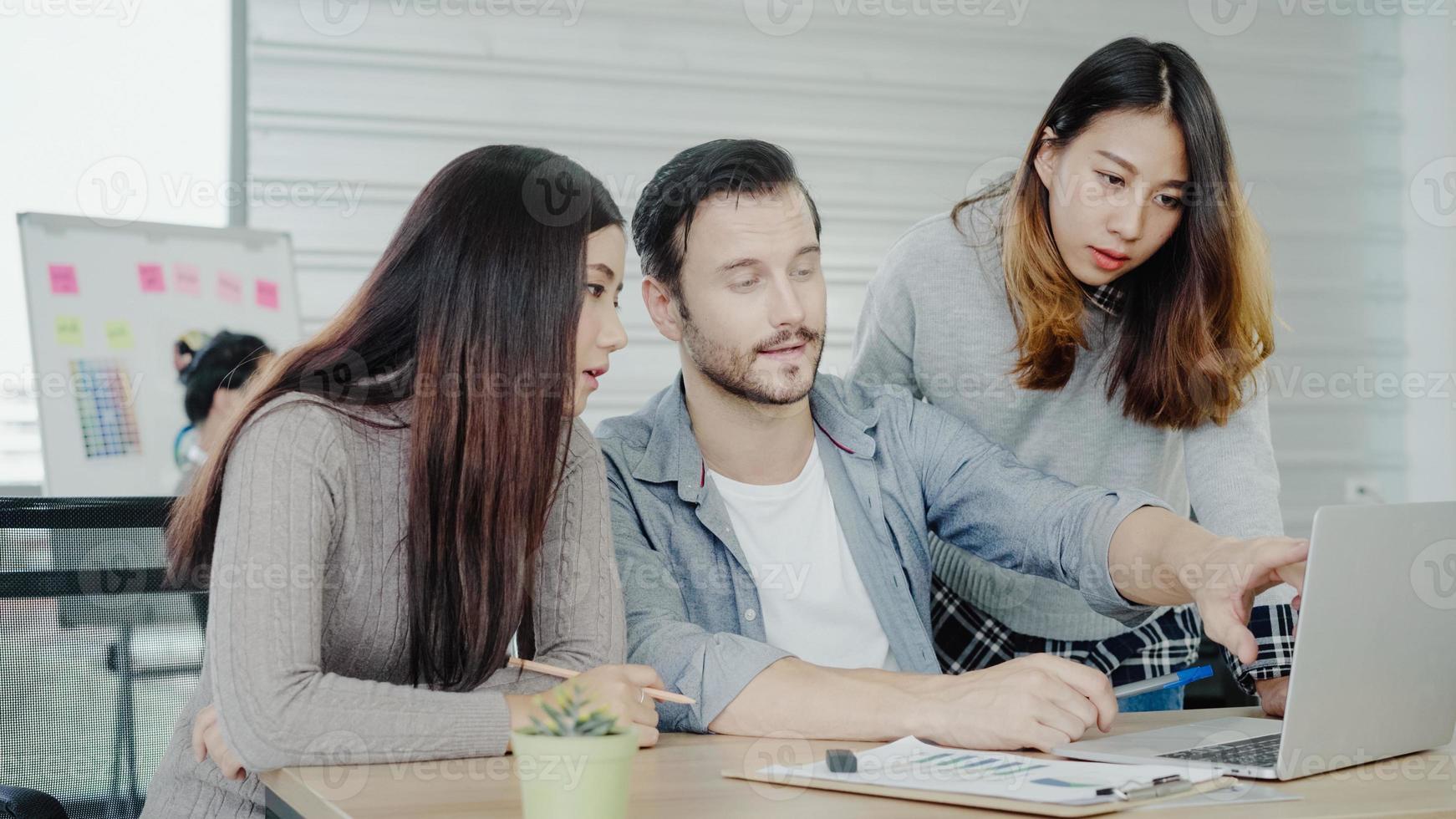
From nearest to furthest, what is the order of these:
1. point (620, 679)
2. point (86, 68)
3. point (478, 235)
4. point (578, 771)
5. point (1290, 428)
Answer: point (578, 771)
point (620, 679)
point (478, 235)
point (86, 68)
point (1290, 428)

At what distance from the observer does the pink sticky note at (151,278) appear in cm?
343

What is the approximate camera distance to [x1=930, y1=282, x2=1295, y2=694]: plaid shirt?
6.63 ft

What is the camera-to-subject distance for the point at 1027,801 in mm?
997

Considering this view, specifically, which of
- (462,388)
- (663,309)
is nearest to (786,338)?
(663,309)

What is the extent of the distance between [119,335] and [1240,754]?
3.00m

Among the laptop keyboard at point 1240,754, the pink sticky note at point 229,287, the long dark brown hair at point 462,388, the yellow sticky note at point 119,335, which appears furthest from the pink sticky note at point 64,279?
the laptop keyboard at point 1240,754

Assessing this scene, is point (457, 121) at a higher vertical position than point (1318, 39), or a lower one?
lower

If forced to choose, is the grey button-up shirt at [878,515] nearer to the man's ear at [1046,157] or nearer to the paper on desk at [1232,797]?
the man's ear at [1046,157]

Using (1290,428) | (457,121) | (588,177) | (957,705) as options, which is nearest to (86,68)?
(457,121)

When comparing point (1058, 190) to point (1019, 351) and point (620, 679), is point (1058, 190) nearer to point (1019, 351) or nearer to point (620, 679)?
point (1019, 351)

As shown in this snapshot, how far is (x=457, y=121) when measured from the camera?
3.80 metres

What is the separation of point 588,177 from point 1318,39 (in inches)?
163

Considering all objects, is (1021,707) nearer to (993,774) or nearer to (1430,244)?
(993,774)

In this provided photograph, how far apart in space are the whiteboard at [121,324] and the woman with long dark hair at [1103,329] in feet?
6.84
